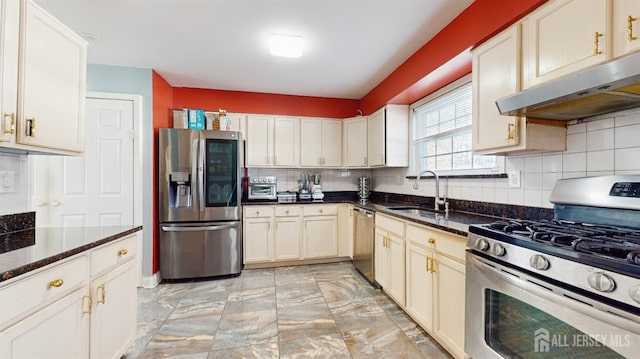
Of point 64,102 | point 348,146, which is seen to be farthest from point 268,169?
point 64,102

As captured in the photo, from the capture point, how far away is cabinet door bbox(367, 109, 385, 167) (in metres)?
3.45

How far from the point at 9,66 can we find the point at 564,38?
2637mm

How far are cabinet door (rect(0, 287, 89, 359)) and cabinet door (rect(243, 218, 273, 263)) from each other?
7.21 ft

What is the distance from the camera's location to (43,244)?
52.4 inches

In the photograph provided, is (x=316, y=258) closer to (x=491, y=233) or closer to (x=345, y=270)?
(x=345, y=270)

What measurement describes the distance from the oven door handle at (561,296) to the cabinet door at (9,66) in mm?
2372

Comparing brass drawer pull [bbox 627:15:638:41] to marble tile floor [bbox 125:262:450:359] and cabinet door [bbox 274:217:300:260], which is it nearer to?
marble tile floor [bbox 125:262:450:359]

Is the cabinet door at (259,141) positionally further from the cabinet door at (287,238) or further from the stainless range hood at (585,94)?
the stainless range hood at (585,94)

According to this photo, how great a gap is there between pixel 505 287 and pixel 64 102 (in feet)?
8.28

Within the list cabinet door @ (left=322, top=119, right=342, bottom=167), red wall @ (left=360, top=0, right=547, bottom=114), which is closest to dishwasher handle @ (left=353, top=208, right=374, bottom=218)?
cabinet door @ (left=322, top=119, right=342, bottom=167)

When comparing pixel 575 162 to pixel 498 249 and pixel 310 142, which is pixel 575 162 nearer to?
pixel 498 249

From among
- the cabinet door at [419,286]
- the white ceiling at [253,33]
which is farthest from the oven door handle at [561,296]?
the white ceiling at [253,33]

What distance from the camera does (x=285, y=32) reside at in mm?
2414

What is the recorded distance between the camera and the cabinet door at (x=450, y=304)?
164 centimetres
